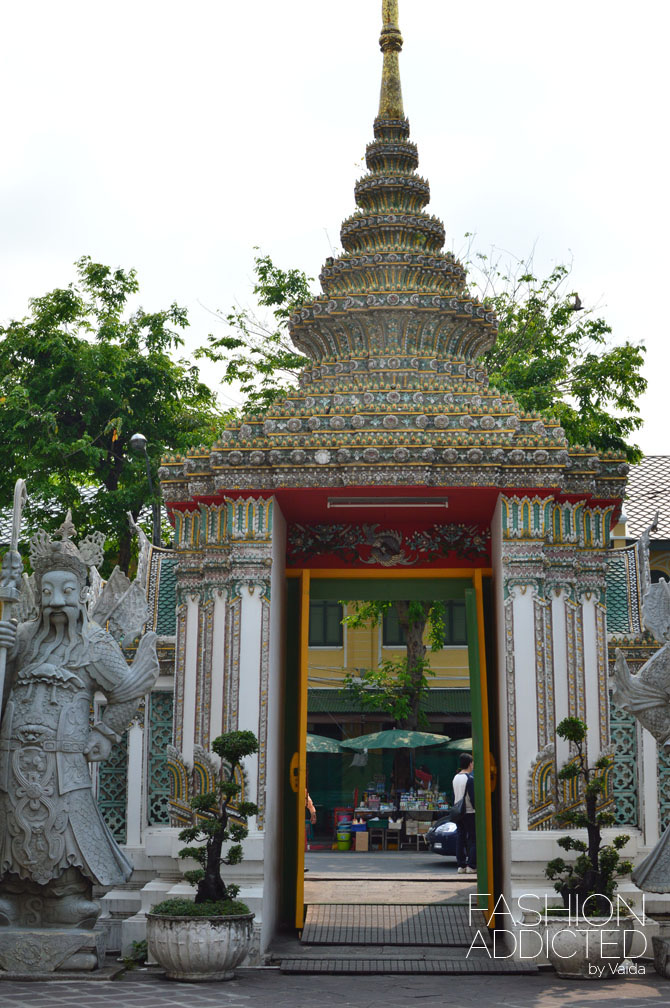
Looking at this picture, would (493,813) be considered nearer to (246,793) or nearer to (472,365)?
(246,793)

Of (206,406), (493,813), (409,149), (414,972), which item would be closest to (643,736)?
(493,813)

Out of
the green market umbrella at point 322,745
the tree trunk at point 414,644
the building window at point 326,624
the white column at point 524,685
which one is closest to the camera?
the white column at point 524,685

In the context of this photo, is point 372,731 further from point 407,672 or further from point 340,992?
point 340,992

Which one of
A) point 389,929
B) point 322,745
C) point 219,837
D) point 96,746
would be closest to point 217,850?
point 219,837

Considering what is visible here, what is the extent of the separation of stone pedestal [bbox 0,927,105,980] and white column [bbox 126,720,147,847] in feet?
6.71

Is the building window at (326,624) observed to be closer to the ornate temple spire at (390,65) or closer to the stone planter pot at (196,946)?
the ornate temple spire at (390,65)

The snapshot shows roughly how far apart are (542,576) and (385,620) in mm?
16785

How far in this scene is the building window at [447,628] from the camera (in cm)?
2539

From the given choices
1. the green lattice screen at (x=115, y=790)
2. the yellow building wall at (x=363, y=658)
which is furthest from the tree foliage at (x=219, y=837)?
the yellow building wall at (x=363, y=658)

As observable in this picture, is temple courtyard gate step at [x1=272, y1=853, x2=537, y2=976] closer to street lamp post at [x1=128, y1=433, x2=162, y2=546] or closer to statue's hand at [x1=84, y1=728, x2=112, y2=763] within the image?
statue's hand at [x1=84, y1=728, x2=112, y2=763]

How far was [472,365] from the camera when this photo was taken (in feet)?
36.5

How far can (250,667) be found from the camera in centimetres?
933

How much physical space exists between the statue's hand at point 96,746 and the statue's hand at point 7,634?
0.93 m

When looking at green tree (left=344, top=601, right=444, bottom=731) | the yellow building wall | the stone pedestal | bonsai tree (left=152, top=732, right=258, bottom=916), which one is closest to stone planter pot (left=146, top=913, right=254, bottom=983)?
bonsai tree (left=152, top=732, right=258, bottom=916)
